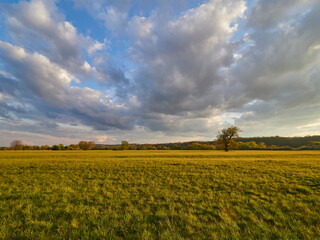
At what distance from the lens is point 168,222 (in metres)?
5.38

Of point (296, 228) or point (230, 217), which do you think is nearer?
point (296, 228)

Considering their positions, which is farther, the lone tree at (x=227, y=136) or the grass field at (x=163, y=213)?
the lone tree at (x=227, y=136)

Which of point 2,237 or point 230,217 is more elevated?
point 2,237

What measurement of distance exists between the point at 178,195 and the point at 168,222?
132 inches

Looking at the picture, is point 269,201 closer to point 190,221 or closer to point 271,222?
point 271,222

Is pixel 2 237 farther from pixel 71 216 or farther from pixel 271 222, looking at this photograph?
pixel 271 222

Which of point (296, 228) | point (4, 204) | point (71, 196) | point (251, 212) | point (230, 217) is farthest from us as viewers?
point (71, 196)

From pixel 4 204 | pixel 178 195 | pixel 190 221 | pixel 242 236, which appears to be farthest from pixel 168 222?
pixel 4 204

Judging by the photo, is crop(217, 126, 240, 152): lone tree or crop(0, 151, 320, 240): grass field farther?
crop(217, 126, 240, 152): lone tree

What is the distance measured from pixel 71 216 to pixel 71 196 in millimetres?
2947

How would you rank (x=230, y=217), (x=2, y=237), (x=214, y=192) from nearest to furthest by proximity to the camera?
1. (x=2, y=237)
2. (x=230, y=217)
3. (x=214, y=192)

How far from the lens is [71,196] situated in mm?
8406

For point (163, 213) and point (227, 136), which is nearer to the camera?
point (163, 213)

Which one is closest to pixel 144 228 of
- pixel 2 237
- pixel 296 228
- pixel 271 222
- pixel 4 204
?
pixel 2 237
